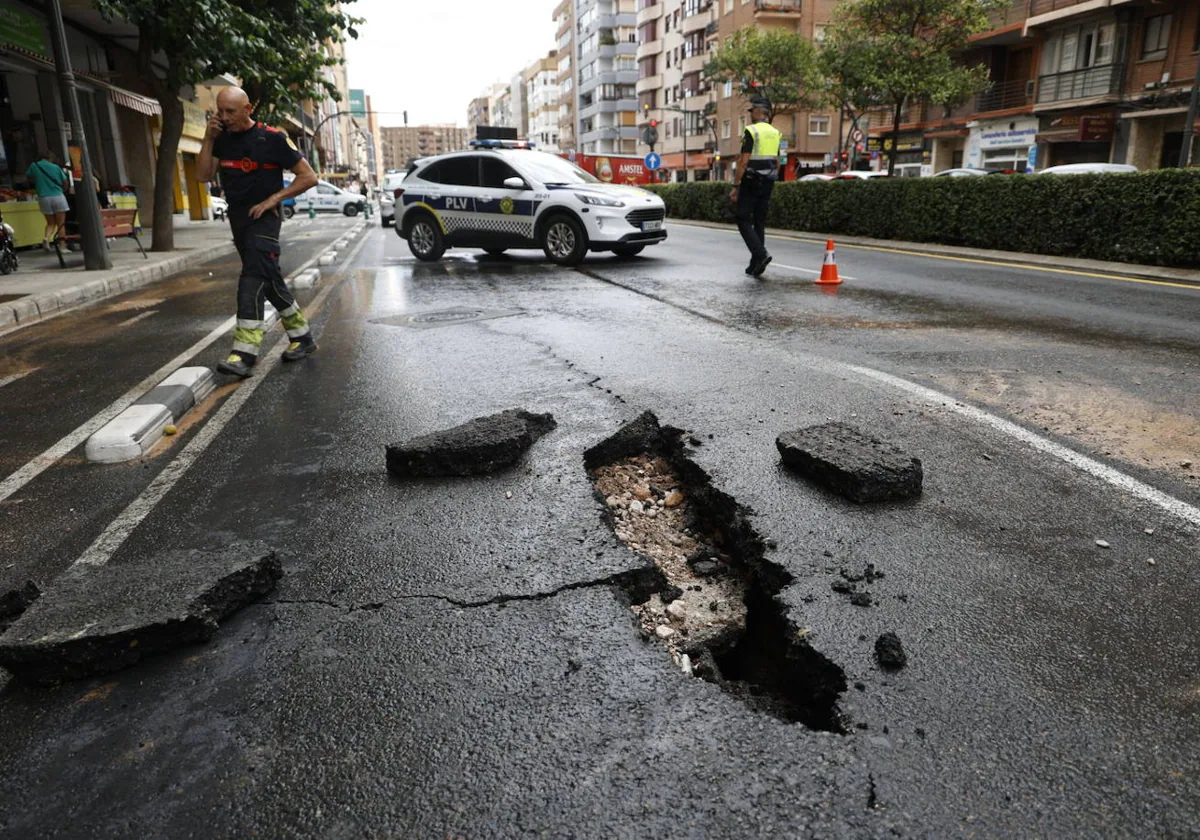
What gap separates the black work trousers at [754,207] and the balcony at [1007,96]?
31636mm

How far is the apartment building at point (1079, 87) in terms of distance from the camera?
99.5ft

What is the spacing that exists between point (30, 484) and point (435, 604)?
2530mm

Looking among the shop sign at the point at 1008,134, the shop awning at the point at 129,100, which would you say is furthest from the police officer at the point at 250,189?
the shop sign at the point at 1008,134

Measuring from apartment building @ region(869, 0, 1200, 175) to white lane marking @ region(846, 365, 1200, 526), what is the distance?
31.6 metres

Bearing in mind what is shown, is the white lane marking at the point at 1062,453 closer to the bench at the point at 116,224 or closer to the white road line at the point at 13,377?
the white road line at the point at 13,377

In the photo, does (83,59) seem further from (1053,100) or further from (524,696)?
(1053,100)

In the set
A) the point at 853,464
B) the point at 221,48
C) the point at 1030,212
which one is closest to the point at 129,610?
the point at 853,464

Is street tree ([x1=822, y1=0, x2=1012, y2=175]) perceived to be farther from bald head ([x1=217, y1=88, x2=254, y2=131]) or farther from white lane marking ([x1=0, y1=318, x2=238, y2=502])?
white lane marking ([x1=0, y1=318, x2=238, y2=502])

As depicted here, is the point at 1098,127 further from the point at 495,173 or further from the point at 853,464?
the point at 853,464

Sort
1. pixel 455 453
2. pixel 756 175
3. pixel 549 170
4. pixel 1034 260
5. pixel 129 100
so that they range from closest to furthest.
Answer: pixel 455 453 → pixel 756 175 → pixel 1034 260 → pixel 549 170 → pixel 129 100

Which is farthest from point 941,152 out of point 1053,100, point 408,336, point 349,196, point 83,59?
point 408,336

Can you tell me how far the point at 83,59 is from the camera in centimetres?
2245

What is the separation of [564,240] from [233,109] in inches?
319

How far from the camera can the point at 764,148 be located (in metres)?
10.8
